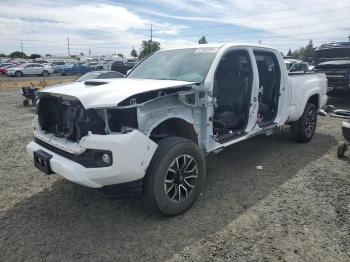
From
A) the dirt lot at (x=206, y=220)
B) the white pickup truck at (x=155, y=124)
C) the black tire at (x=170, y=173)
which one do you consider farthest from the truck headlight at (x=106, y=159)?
the dirt lot at (x=206, y=220)

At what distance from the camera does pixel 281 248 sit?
3.19m

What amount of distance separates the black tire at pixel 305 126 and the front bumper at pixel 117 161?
13.6 ft

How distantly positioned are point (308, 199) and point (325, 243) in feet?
3.25

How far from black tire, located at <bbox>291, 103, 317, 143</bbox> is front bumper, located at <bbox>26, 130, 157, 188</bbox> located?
13.6 feet

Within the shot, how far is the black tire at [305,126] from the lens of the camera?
6.56 m

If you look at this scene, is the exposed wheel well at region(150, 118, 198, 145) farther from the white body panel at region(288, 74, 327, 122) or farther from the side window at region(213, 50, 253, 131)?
the white body panel at region(288, 74, 327, 122)

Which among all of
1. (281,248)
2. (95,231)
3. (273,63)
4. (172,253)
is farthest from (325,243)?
(273,63)

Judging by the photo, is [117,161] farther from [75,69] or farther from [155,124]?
[75,69]

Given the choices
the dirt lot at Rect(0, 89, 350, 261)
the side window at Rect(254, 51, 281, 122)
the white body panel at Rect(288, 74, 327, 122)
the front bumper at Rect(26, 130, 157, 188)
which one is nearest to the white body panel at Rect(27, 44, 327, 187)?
the front bumper at Rect(26, 130, 157, 188)

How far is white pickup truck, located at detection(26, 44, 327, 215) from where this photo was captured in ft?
10.7

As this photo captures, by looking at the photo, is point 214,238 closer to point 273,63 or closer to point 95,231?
point 95,231

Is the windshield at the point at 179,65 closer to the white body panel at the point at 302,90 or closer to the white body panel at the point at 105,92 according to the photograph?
the white body panel at the point at 105,92

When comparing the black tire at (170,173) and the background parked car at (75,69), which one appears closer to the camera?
the black tire at (170,173)

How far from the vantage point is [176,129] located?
4148 millimetres
